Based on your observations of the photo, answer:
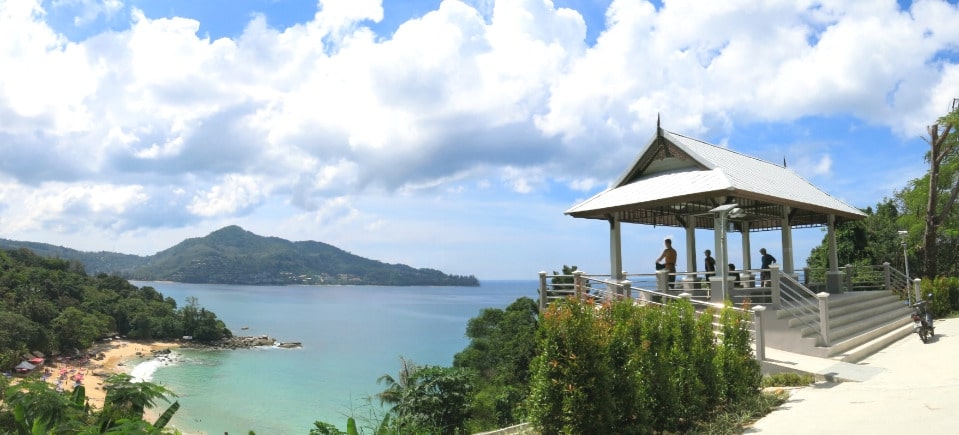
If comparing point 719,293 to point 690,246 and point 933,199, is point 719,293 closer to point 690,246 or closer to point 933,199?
point 690,246

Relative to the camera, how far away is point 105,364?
54.7m

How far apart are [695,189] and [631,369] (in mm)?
7458

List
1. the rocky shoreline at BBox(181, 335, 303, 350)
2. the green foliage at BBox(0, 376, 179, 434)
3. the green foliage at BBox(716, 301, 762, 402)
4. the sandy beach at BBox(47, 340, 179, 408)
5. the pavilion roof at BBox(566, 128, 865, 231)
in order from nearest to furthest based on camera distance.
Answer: the green foliage at BBox(0, 376, 179, 434) → the green foliage at BBox(716, 301, 762, 402) → the pavilion roof at BBox(566, 128, 865, 231) → the sandy beach at BBox(47, 340, 179, 408) → the rocky shoreline at BBox(181, 335, 303, 350)

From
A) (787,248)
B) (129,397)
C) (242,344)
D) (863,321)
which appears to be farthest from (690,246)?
(242,344)

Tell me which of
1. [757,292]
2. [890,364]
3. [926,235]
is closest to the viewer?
[890,364]

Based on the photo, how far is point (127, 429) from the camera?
15.8 ft

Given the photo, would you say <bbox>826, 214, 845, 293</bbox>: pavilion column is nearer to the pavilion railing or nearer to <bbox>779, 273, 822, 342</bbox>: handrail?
the pavilion railing

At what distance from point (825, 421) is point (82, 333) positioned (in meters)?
66.3

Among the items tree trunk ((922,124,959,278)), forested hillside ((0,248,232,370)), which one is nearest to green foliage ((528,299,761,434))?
tree trunk ((922,124,959,278))

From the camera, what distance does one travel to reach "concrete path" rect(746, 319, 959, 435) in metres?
6.90

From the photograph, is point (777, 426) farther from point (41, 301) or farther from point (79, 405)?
point (41, 301)

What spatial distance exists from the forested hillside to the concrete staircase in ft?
169

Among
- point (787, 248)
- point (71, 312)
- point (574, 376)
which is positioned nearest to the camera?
point (574, 376)

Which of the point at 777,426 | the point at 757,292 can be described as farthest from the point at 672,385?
the point at 757,292
